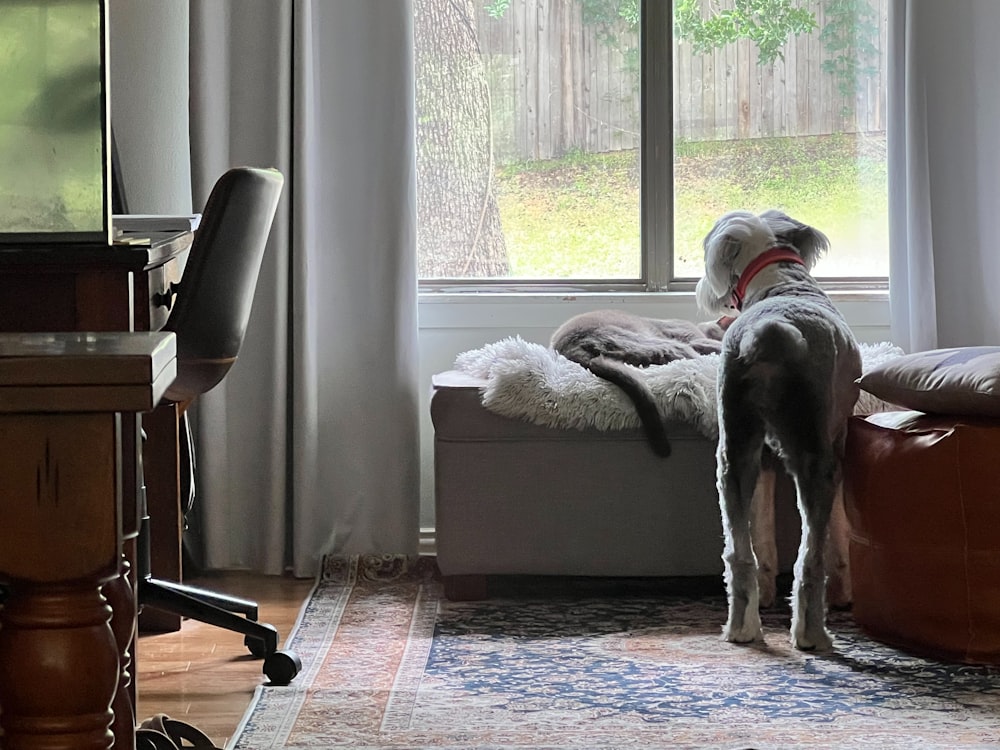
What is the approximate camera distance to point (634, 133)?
3.71m

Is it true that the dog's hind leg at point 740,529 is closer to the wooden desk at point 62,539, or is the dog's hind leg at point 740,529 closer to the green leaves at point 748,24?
the green leaves at point 748,24

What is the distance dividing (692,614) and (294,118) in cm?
159

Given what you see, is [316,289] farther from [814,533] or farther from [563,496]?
[814,533]

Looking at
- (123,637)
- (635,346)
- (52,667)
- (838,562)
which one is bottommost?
(838,562)

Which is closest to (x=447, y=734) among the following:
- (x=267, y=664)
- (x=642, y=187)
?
(x=267, y=664)

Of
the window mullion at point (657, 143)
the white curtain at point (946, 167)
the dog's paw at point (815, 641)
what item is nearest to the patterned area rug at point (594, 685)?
the dog's paw at point (815, 641)

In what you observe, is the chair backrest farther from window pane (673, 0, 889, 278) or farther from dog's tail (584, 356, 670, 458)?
window pane (673, 0, 889, 278)

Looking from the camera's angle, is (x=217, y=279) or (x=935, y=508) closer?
(x=217, y=279)

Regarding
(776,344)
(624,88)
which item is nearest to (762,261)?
(776,344)

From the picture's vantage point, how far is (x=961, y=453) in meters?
2.45

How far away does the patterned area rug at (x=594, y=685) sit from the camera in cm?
213

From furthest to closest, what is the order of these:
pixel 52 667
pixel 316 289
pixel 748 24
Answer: pixel 748 24 → pixel 316 289 → pixel 52 667

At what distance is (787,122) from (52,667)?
313cm

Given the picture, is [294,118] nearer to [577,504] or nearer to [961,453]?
[577,504]
